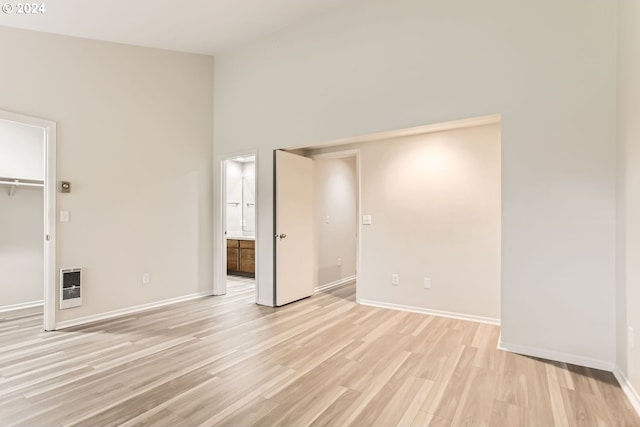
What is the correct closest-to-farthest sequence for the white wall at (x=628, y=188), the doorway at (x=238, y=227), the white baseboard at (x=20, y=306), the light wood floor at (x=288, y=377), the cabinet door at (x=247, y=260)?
the light wood floor at (x=288, y=377), the white wall at (x=628, y=188), the white baseboard at (x=20, y=306), the doorway at (x=238, y=227), the cabinet door at (x=247, y=260)

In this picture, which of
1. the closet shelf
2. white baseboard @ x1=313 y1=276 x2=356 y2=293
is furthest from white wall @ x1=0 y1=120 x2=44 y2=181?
white baseboard @ x1=313 y1=276 x2=356 y2=293

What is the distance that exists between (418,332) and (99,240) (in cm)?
361

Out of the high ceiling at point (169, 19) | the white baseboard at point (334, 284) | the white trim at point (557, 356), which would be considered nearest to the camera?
the white trim at point (557, 356)

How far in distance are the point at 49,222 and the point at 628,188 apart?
491 centimetres

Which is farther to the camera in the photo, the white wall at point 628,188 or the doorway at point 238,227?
the doorway at point 238,227

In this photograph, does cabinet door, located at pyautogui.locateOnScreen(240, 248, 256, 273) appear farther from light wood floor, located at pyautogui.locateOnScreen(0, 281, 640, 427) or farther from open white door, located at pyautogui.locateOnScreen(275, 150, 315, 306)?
light wood floor, located at pyautogui.locateOnScreen(0, 281, 640, 427)

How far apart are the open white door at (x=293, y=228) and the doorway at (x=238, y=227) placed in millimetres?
391

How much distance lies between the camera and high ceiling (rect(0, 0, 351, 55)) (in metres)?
3.14

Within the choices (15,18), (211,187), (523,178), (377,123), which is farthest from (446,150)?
(15,18)

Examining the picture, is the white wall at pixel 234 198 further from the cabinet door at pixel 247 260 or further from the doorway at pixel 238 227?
the cabinet door at pixel 247 260

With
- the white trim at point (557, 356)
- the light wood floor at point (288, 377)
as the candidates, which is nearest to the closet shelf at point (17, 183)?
the light wood floor at point (288, 377)

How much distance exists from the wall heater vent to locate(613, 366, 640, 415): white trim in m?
4.76

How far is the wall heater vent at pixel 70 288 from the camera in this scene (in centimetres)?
348

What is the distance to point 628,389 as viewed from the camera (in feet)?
7.06
